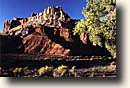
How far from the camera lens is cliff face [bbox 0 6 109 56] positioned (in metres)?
2.40

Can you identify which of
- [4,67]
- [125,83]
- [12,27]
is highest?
[12,27]

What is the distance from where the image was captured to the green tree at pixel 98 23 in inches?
94.3

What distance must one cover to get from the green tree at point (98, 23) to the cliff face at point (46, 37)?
49 mm

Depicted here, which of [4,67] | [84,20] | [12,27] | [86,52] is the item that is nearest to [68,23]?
[84,20]

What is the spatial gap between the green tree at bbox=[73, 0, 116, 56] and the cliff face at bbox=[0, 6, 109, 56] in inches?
1.9

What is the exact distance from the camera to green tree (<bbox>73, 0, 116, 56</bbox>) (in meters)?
2.40

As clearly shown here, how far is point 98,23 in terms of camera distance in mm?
2414

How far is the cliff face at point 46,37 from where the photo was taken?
94.5 inches

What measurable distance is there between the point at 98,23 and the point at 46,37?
0.47 meters

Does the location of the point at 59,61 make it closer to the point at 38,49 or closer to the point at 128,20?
the point at 38,49

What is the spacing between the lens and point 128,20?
7.90 ft

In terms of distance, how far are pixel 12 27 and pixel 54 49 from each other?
416 mm

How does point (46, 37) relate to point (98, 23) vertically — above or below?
below

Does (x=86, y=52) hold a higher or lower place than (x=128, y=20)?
lower
